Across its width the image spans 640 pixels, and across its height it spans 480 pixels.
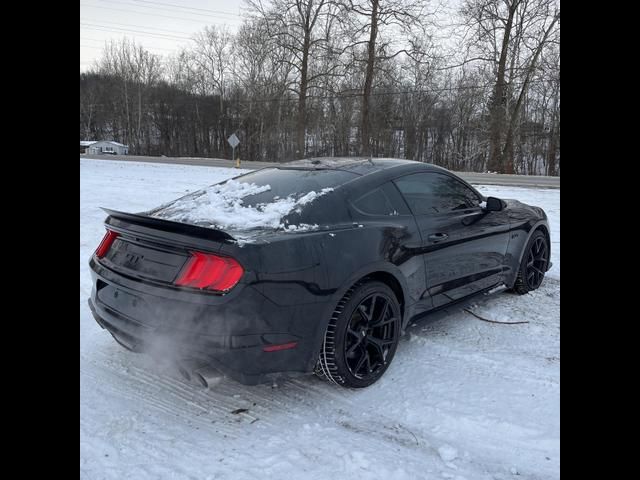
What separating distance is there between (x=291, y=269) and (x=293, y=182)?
107 cm

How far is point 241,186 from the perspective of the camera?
12.3 feet

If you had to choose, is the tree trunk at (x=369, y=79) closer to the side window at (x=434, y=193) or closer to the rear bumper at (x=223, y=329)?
the side window at (x=434, y=193)

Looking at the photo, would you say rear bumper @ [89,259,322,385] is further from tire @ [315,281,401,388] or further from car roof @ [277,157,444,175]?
car roof @ [277,157,444,175]

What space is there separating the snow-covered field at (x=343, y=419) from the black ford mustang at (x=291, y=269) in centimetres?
29

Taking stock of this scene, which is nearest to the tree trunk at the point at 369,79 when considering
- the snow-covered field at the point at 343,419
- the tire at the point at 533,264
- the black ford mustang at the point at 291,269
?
the tire at the point at 533,264

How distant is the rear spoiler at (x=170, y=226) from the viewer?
2.62m

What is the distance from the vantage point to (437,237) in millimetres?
3723

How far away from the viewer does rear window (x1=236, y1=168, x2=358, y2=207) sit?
3398mm

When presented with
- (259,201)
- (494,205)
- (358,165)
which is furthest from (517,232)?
(259,201)

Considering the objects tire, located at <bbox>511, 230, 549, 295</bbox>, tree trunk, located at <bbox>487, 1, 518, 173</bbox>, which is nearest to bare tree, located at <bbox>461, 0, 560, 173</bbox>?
tree trunk, located at <bbox>487, 1, 518, 173</bbox>

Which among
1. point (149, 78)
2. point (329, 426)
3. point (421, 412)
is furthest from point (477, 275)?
point (149, 78)

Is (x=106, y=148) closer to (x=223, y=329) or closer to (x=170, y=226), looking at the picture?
(x=170, y=226)

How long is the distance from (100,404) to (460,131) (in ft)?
130
